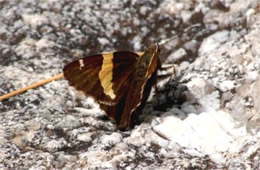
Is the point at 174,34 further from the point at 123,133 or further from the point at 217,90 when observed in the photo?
the point at 123,133

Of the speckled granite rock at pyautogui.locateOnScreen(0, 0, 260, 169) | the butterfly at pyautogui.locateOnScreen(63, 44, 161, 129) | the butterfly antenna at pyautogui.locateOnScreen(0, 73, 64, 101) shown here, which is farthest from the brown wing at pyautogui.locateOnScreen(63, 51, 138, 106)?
the butterfly antenna at pyautogui.locateOnScreen(0, 73, 64, 101)

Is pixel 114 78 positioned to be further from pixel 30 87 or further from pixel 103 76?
pixel 30 87

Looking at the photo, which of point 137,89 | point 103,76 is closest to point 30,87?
point 103,76

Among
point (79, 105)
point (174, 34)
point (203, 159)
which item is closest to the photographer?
point (203, 159)

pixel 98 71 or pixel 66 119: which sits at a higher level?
pixel 98 71

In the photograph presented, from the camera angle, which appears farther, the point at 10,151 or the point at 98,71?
the point at 98,71

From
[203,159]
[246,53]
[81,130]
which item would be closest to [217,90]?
[246,53]

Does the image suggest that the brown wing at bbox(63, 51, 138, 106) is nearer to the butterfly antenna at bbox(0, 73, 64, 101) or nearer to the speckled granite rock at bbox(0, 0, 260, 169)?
the speckled granite rock at bbox(0, 0, 260, 169)

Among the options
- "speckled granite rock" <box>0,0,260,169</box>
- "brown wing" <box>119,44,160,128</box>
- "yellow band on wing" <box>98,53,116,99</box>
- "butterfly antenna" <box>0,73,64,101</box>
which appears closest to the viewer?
Answer: "speckled granite rock" <box>0,0,260,169</box>
